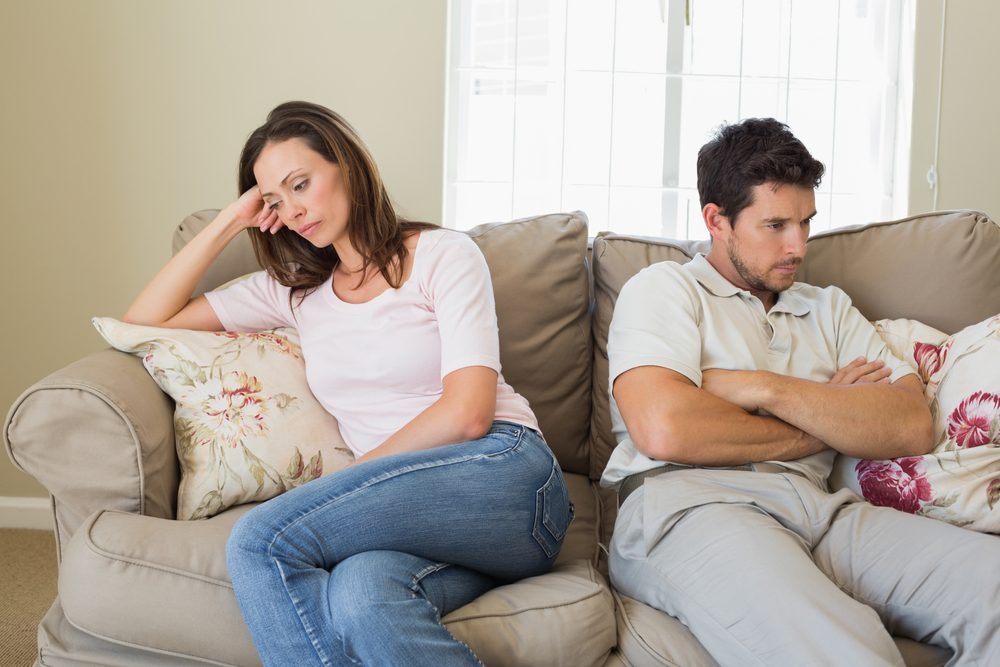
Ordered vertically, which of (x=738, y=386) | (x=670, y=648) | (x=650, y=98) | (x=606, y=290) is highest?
(x=650, y=98)

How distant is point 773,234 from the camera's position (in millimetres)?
1681

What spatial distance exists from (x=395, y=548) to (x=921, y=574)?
A: 0.76 metres

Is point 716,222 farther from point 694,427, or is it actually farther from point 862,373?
point 694,427

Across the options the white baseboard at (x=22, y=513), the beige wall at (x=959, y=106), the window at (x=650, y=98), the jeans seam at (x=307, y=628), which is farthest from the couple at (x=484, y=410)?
the white baseboard at (x=22, y=513)

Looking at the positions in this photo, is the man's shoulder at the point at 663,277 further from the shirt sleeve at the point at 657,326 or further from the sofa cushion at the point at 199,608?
the sofa cushion at the point at 199,608

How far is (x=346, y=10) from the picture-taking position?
2.55 metres

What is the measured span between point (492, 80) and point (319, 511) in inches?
76.3

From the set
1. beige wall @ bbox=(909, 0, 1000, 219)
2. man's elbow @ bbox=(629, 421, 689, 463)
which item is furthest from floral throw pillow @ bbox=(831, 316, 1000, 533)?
beige wall @ bbox=(909, 0, 1000, 219)

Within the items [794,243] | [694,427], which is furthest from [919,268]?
[694,427]

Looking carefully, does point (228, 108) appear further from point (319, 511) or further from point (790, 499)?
Answer: point (790, 499)

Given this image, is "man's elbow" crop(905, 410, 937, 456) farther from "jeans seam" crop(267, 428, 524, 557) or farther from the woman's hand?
the woman's hand

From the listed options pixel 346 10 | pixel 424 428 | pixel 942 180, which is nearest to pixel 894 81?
pixel 942 180

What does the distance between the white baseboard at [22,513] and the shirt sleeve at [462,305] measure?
1890 millimetres

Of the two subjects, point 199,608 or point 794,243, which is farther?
point 794,243
